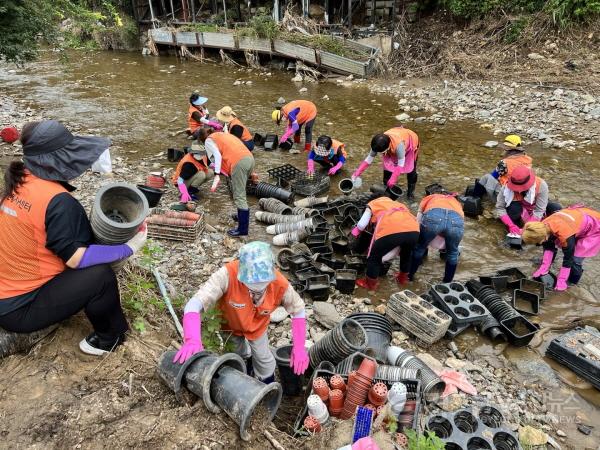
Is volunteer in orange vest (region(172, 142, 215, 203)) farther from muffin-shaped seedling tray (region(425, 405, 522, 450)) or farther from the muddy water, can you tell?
muffin-shaped seedling tray (region(425, 405, 522, 450))

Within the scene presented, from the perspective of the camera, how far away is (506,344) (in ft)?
15.1

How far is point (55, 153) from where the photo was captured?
2549mm

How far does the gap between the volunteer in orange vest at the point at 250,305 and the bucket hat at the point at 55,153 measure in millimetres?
1124

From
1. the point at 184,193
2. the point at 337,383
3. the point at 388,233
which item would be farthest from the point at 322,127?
the point at 337,383

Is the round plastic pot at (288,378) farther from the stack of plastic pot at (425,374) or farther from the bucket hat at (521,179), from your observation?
the bucket hat at (521,179)

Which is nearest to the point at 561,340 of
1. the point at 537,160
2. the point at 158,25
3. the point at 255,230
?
the point at 255,230

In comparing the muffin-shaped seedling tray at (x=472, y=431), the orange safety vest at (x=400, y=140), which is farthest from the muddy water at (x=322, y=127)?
the orange safety vest at (x=400, y=140)

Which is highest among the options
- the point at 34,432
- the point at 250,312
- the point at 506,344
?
the point at 250,312

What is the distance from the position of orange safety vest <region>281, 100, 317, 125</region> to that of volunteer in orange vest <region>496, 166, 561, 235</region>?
393 centimetres

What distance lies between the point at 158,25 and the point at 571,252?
23.0 m

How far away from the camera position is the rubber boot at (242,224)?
20.4 ft

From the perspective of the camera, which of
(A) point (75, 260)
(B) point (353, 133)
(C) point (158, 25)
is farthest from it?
(C) point (158, 25)

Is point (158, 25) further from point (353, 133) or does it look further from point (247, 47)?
point (353, 133)

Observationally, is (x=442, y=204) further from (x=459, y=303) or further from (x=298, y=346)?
(x=298, y=346)
